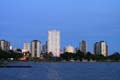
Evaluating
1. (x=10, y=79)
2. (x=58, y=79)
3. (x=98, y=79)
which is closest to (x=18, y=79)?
(x=10, y=79)

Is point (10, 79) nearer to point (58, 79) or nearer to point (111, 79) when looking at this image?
point (58, 79)

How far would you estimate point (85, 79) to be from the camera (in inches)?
4547

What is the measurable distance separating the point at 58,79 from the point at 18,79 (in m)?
9.54

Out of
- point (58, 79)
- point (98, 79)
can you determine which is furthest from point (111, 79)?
A: point (58, 79)

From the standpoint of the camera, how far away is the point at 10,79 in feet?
379

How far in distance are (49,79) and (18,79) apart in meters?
7.42

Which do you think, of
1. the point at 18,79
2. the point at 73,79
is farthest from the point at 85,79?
the point at 18,79

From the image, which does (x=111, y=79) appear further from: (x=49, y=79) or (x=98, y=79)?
(x=49, y=79)

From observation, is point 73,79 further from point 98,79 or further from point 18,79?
point 18,79

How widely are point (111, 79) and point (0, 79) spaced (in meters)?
25.9

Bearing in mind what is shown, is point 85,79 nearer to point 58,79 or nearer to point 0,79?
point 58,79

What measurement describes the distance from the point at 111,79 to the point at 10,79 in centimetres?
2368

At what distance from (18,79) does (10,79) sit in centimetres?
A: 217

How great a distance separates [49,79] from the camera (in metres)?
116
